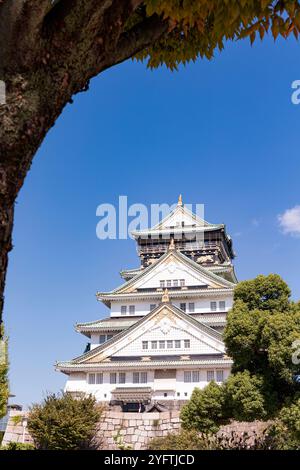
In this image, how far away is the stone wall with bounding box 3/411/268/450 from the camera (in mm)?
25688

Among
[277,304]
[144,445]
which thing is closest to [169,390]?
[144,445]

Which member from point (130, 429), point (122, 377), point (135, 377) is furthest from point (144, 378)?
point (130, 429)

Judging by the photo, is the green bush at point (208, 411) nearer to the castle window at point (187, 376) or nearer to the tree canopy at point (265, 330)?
the tree canopy at point (265, 330)

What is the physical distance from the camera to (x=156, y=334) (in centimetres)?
3678

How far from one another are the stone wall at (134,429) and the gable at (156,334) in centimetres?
911

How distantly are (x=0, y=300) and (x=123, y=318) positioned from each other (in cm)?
3881

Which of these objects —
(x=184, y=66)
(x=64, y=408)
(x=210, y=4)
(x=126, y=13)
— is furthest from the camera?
(x=64, y=408)

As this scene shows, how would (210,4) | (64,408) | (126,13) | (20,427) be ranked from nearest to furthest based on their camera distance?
(126,13) → (210,4) → (64,408) → (20,427)

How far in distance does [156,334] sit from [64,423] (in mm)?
13494

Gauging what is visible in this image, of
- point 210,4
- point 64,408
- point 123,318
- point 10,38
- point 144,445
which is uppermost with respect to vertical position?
point 123,318

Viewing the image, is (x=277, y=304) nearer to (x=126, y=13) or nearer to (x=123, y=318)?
(x=126, y=13)

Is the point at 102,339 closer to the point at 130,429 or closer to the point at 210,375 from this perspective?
the point at 210,375

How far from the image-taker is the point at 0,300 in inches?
108

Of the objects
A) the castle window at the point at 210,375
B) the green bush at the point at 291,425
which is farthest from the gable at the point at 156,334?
the green bush at the point at 291,425
